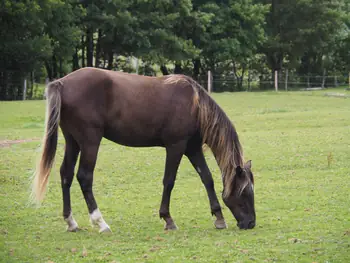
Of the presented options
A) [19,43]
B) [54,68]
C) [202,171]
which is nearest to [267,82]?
[54,68]

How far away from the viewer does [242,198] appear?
8031mm

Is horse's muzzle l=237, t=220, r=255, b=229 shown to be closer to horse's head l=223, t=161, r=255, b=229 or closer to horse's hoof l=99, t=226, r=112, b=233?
horse's head l=223, t=161, r=255, b=229

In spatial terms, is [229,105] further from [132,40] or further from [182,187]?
[182,187]

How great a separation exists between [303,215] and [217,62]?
37340mm

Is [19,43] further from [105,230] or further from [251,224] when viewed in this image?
[251,224]

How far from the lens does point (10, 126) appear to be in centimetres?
2150

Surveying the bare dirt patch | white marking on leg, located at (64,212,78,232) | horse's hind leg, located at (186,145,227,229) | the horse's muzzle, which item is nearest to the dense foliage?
the bare dirt patch

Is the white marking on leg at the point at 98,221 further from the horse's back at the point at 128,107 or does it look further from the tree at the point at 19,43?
the tree at the point at 19,43

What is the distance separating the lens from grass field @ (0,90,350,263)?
22.1 feet

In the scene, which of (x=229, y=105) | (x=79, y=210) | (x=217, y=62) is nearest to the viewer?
(x=79, y=210)

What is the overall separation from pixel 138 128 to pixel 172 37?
31.8 meters

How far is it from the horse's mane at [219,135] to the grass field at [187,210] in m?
0.81

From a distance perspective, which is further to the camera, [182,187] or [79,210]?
[182,187]

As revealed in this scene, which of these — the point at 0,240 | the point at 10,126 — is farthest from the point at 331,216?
the point at 10,126
